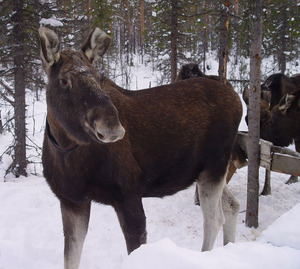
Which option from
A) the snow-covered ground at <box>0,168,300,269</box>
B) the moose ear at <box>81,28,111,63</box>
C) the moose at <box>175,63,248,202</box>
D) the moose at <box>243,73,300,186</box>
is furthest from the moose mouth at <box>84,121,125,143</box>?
the moose at <box>243,73,300,186</box>

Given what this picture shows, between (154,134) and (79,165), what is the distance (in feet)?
3.04

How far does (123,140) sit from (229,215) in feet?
7.55

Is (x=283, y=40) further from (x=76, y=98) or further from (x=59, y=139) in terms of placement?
(x=76, y=98)

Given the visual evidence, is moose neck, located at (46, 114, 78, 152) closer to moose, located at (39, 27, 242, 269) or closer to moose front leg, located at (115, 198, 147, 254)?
moose, located at (39, 27, 242, 269)

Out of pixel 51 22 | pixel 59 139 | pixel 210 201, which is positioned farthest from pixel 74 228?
pixel 51 22

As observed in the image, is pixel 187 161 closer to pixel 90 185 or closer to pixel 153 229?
pixel 90 185

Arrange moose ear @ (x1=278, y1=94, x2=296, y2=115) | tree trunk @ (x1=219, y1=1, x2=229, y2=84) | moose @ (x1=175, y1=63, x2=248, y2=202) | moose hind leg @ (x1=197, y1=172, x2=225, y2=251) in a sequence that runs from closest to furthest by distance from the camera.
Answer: moose hind leg @ (x1=197, y1=172, x2=225, y2=251) < moose @ (x1=175, y1=63, x2=248, y2=202) < moose ear @ (x1=278, y1=94, x2=296, y2=115) < tree trunk @ (x1=219, y1=1, x2=229, y2=84)

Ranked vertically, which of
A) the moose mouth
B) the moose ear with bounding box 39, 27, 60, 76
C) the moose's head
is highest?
the moose ear with bounding box 39, 27, 60, 76

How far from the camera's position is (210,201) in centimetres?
390

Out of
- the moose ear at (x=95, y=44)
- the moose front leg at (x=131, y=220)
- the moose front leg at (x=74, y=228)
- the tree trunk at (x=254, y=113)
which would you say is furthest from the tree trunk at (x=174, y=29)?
the moose front leg at (x=131, y=220)

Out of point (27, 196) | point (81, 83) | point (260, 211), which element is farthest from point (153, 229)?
point (81, 83)

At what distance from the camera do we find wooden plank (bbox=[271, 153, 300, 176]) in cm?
441

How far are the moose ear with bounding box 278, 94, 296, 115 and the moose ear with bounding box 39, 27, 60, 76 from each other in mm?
5478

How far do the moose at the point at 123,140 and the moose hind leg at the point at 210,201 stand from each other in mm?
13
